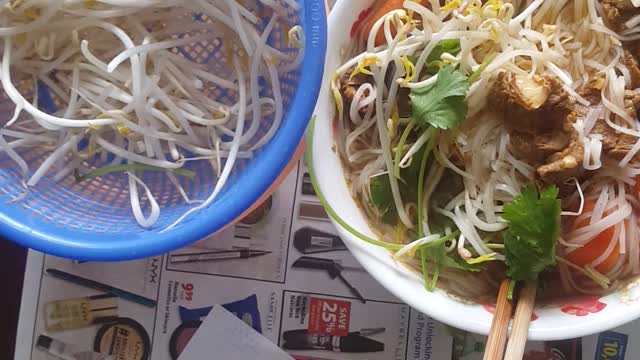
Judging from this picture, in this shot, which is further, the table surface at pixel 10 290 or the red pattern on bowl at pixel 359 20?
the table surface at pixel 10 290

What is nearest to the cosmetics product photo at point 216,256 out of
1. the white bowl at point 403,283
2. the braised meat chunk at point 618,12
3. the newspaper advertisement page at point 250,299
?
the newspaper advertisement page at point 250,299

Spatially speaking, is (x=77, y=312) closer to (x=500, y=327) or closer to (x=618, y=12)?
(x=500, y=327)

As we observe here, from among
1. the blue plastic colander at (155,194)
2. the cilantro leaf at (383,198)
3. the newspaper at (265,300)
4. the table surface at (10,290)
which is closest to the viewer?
the blue plastic colander at (155,194)

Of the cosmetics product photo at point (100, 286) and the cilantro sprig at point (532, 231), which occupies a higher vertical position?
the cilantro sprig at point (532, 231)

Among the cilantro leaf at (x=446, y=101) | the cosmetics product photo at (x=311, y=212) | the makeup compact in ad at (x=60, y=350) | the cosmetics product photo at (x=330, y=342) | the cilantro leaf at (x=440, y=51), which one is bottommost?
the makeup compact in ad at (x=60, y=350)

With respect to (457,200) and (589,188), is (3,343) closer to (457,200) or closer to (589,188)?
(457,200)

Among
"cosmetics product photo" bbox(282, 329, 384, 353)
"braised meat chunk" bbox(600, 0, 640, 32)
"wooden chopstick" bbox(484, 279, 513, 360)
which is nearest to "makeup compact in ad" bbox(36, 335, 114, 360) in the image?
"cosmetics product photo" bbox(282, 329, 384, 353)

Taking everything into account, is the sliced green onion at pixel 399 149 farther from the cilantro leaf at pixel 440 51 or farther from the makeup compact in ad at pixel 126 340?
the makeup compact in ad at pixel 126 340
